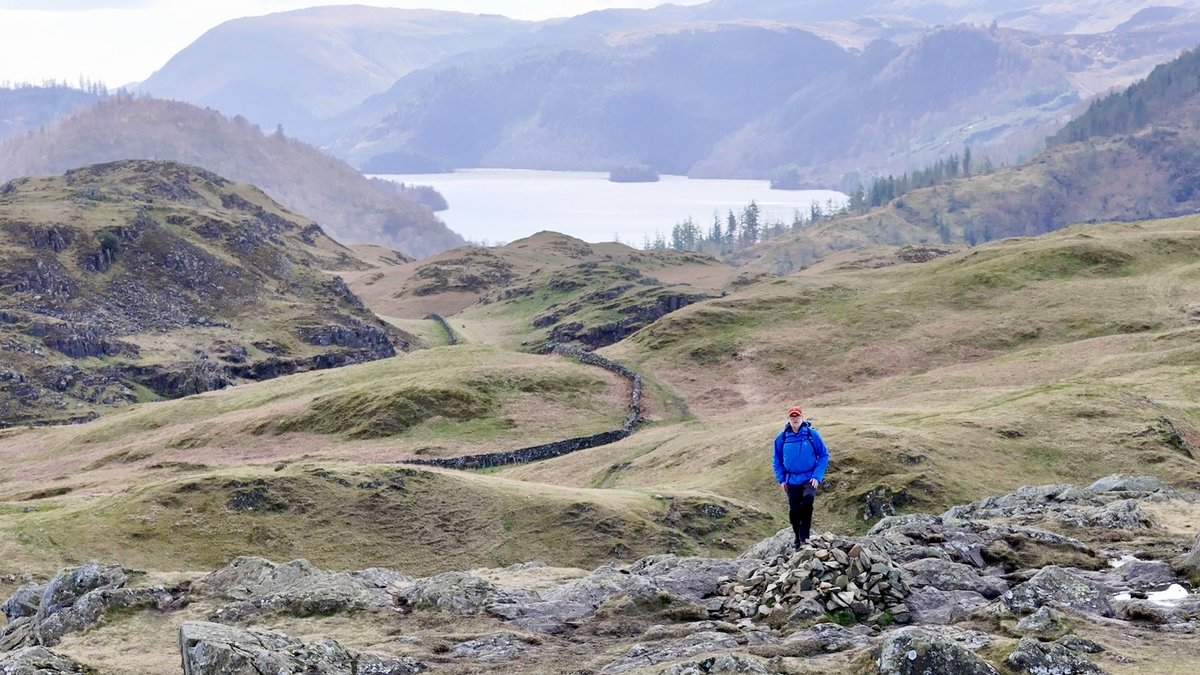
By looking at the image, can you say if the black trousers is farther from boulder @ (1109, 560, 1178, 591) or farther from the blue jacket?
boulder @ (1109, 560, 1178, 591)

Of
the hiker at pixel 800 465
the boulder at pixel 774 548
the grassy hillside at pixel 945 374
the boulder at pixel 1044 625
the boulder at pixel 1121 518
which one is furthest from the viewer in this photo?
the grassy hillside at pixel 945 374

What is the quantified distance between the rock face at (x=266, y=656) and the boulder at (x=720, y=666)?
6827 millimetres

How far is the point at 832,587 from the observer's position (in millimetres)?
33156

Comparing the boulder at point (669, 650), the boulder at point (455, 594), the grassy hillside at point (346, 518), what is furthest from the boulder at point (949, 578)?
the grassy hillside at point (346, 518)

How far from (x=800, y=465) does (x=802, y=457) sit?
253mm

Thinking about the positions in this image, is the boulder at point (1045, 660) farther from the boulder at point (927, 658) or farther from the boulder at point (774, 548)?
the boulder at point (774, 548)

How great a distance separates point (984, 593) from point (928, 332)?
95673mm

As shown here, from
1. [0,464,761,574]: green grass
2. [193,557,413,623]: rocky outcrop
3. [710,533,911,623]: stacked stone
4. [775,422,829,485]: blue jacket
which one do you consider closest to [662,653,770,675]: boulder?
[710,533,911,623]: stacked stone

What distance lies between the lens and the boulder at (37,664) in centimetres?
2955

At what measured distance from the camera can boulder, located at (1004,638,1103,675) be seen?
2675 centimetres

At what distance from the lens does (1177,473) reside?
67062mm

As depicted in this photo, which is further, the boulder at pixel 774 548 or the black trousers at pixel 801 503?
the boulder at pixel 774 548

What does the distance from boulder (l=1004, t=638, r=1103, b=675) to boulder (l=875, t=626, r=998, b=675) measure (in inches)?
26.2

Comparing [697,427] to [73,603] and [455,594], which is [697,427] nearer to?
[455,594]
